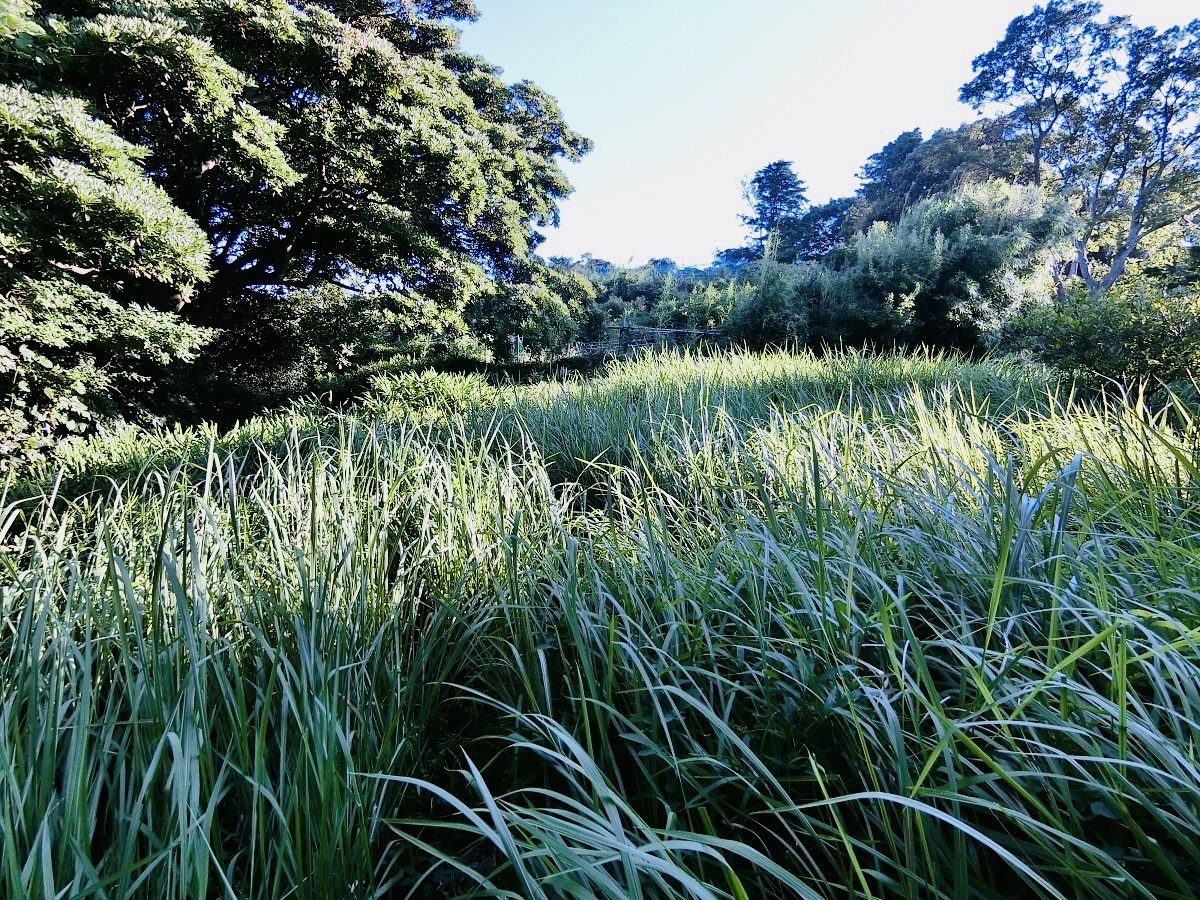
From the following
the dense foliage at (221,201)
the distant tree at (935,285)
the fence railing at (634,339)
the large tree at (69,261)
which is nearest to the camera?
the large tree at (69,261)

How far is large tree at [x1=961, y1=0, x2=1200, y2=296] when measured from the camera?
1612cm

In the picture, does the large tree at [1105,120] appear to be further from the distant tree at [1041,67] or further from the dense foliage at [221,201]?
the dense foliage at [221,201]

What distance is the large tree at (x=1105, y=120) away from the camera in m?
16.1

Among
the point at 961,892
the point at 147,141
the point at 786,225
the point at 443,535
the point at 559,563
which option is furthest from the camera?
the point at 786,225

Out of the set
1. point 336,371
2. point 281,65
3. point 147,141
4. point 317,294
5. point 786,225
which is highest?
point 786,225

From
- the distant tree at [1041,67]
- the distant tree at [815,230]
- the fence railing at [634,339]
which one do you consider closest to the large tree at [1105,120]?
the distant tree at [1041,67]

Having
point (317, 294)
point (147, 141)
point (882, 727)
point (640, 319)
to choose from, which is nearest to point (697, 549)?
point (882, 727)

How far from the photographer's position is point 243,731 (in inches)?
28.8

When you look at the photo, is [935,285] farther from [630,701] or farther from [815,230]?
[815,230]

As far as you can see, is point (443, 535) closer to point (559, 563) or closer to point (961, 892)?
point (559, 563)

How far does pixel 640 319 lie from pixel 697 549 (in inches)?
557

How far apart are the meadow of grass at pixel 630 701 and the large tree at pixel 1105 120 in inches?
809

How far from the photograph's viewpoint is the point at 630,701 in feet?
3.27

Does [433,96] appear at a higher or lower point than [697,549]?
higher
